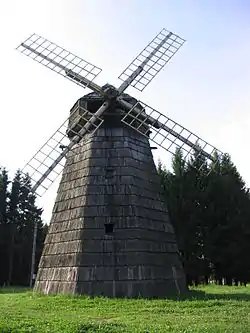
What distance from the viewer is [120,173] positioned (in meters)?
15.9

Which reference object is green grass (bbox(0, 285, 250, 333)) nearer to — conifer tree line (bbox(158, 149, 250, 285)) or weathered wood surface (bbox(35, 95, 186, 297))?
weathered wood surface (bbox(35, 95, 186, 297))

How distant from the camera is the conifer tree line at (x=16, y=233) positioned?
40.3m

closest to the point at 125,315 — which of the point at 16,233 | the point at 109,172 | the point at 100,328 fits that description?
the point at 100,328

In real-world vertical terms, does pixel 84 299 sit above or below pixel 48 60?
below

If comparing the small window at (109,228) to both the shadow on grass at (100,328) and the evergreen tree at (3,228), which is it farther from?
the evergreen tree at (3,228)

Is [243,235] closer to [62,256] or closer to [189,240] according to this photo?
[189,240]

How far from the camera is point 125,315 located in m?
10.8

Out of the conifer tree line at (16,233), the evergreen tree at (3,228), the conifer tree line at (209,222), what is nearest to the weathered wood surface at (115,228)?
the conifer tree line at (209,222)

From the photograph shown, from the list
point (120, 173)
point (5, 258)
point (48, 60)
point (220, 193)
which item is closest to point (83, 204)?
point (120, 173)

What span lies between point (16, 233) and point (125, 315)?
32.4 meters

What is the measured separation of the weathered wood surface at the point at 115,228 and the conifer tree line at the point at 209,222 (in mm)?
14998

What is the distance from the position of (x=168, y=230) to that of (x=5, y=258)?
2811cm

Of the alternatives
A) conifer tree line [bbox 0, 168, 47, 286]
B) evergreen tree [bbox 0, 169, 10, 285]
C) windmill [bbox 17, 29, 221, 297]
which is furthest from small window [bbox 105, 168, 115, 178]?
evergreen tree [bbox 0, 169, 10, 285]

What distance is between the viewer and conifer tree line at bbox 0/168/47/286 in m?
40.3
